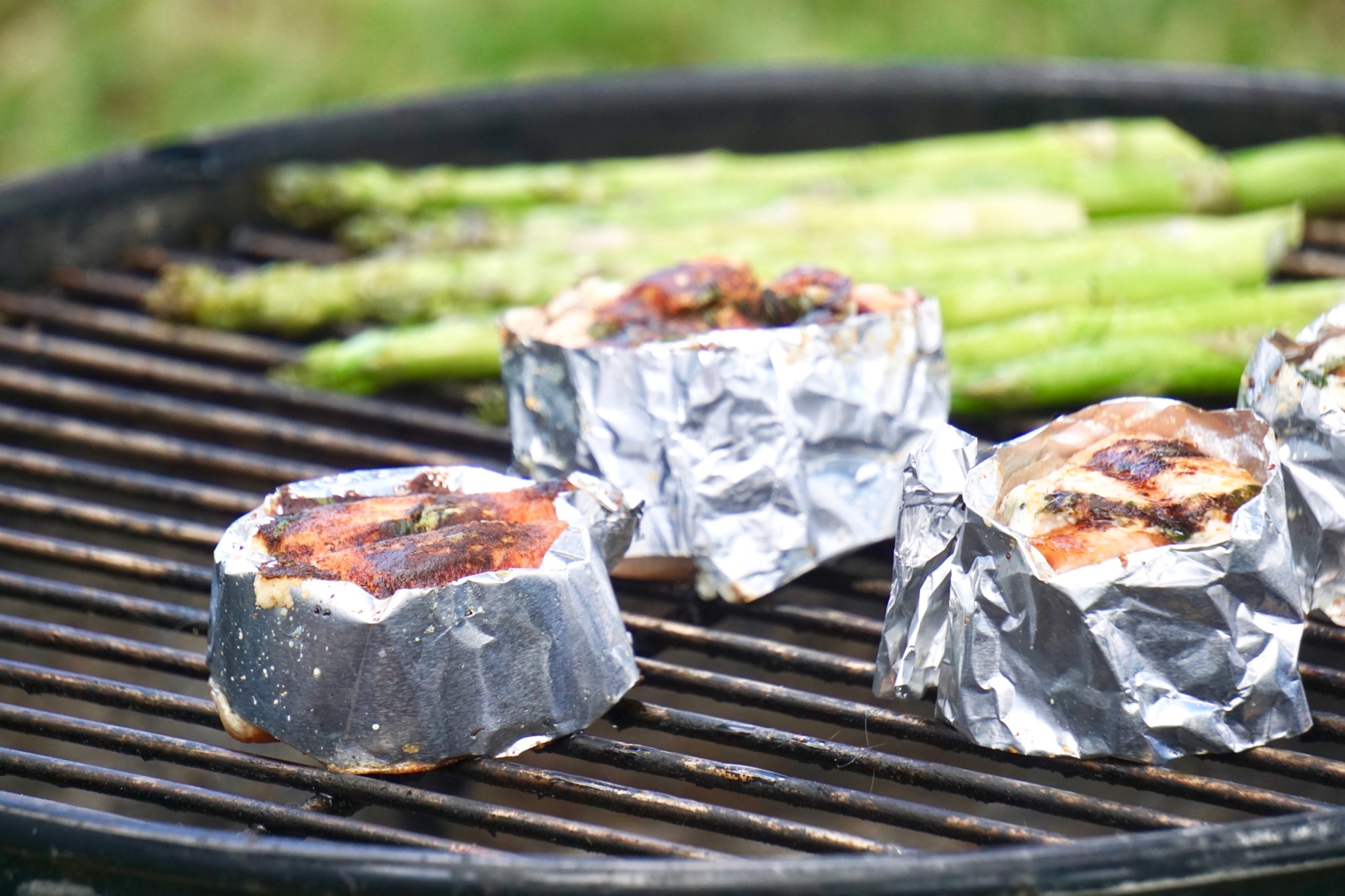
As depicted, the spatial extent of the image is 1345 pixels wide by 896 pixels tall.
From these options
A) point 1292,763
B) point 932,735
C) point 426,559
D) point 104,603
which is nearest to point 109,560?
point 104,603

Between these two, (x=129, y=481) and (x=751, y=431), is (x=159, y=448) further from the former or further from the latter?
(x=751, y=431)

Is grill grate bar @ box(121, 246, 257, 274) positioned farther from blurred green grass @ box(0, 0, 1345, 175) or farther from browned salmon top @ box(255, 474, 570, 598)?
blurred green grass @ box(0, 0, 1345, 175)

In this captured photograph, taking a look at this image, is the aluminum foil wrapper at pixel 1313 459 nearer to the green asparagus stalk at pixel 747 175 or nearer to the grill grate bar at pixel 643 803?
the grill grate bar at pixel 643 803

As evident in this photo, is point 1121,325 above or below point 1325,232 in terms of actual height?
below

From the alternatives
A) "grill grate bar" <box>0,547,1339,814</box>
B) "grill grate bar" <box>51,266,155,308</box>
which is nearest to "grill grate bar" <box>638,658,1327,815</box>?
"grill grate bar" <box>0,547,1339,814</box>

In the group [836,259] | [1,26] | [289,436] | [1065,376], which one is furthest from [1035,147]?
[1,26]

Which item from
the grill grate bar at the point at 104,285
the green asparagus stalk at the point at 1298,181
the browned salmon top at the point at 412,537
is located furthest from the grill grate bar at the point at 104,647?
the green asparagus stalk at the point at 1298,181
